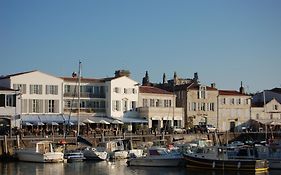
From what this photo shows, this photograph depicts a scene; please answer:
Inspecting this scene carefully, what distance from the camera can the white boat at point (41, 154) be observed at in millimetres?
54938

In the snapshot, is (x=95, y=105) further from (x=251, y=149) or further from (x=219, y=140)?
(x=251, y=149)

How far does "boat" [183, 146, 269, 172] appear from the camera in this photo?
4806 cm

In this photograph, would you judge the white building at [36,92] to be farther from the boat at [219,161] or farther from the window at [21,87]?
the boat at [219,161]

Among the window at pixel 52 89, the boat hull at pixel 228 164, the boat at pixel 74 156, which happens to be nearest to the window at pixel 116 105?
the window at pixel 52 89

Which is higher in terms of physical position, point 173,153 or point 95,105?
point 95,105

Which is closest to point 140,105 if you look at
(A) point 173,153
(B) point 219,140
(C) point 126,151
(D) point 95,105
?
(D) point 95,105

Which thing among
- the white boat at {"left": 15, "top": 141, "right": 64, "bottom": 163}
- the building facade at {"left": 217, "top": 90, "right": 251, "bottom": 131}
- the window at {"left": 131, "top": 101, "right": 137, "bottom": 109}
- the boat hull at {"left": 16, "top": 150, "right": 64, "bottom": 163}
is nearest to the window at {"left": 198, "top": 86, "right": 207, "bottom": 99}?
the building facade at {"left": 217, "top": 90, "right": 251, "bottom": 131}

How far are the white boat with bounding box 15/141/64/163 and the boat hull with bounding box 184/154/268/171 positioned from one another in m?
13.5

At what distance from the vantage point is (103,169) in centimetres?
5028

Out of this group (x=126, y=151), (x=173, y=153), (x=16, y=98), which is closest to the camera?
(x=173, y=153)

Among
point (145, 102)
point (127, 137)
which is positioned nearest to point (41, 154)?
point (127, 137)

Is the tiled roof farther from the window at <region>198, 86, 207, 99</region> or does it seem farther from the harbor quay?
the window at <region>198, 86, 207, 99</region>

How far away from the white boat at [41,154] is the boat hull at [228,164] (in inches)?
532

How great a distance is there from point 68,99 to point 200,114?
22.9 metres
